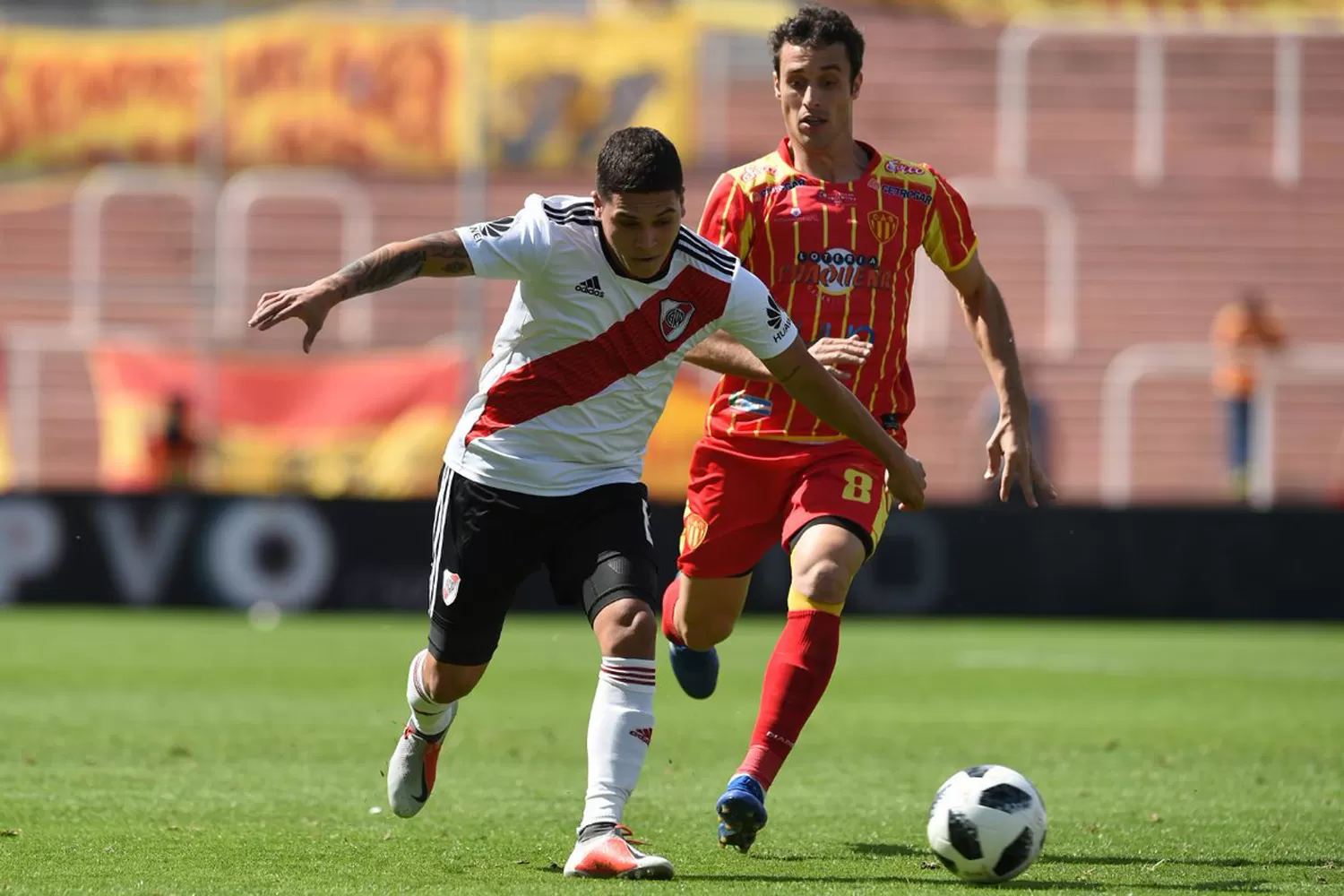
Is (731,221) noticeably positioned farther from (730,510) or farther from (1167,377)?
(1167,377)

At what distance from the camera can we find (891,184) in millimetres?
6633

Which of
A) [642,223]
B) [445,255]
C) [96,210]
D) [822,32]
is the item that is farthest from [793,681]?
[96,210]

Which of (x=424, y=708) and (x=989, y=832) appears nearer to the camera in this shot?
(x=989, y=832)

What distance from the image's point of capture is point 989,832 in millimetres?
5273

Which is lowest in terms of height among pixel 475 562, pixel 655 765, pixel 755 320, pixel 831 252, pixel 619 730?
pixel 655 765

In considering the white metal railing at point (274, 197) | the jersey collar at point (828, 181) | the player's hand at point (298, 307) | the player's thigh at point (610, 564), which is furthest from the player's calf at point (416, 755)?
the white metal railing at point (274, 197)

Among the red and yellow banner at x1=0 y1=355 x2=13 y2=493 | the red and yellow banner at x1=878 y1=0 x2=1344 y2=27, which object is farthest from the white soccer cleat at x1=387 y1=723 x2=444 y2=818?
the red and yellow banner at x1=878 y1=0 x2=1344 y2=27

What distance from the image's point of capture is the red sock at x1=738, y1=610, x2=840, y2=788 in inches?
230

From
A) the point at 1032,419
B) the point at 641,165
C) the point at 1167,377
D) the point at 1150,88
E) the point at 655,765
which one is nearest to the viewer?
the point at 641,165

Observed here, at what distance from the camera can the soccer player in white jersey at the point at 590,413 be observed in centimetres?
538

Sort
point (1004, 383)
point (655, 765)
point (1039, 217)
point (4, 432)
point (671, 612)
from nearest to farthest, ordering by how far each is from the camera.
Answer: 1. point (1004, 383)
2. point (671, 612)
3. point (655, 765)
4. point (4, 432)
5. point (1039, 217)

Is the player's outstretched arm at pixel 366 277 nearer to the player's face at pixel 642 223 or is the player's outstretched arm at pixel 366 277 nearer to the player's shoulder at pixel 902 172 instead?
the player's face at pixel 642 223

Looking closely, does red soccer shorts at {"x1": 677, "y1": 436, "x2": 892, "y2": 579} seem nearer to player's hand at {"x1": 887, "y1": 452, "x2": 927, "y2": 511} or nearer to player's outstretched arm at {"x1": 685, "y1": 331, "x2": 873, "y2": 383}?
player's outstretched arm at {"x1": 685, "y1": 331, "x2": 873, "y2": 383}

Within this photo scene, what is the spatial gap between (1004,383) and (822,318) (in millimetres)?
648
